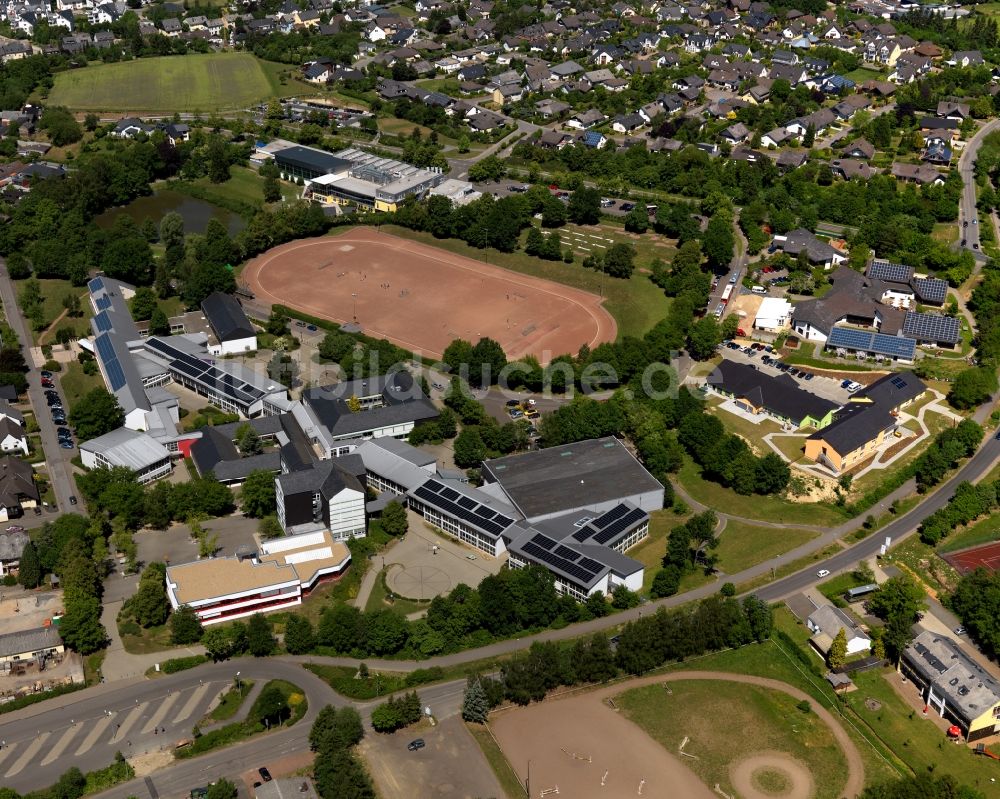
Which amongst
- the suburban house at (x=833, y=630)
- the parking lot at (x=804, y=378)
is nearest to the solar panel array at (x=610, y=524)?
the suburban house at (x=833, y=630)

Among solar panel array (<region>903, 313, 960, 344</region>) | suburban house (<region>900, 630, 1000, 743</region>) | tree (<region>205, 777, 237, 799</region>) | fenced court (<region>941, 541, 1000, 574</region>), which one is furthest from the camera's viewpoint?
solar panel array (<region>903, 313, 960, 344</region>)

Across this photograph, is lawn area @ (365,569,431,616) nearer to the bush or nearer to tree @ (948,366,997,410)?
the bush

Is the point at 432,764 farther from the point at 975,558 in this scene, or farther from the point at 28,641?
the point at 975,558

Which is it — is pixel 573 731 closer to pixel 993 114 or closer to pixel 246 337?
pixel 246 337

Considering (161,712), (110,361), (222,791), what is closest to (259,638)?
(161,712)

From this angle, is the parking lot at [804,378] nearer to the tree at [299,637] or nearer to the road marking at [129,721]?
the tree at [299,637]

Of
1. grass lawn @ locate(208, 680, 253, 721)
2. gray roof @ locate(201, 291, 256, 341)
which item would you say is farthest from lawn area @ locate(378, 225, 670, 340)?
grass lawn @ locate(208, 680, 253, 721)

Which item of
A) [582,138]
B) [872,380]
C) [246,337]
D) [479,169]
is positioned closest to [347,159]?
[479,169]
